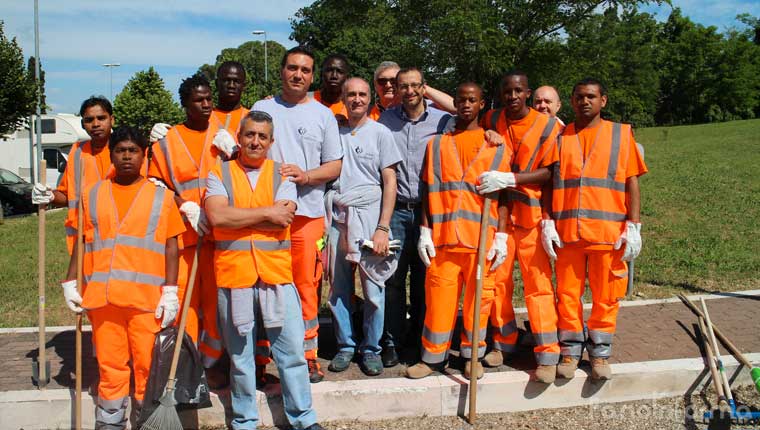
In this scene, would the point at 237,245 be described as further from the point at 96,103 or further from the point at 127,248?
the point at 96,103

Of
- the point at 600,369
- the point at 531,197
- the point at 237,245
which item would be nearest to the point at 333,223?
the point at 237,245

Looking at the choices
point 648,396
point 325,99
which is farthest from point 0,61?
point 648,396

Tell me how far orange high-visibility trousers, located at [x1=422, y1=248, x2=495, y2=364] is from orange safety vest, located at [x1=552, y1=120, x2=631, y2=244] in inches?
27.8

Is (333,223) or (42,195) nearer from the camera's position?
(42,195)

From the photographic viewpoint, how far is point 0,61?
17.2 m

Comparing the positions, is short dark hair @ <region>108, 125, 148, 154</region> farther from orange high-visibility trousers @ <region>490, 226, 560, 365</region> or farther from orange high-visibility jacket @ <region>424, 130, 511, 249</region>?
orange high-visibility trousers @ <region>490, 226, 560, 365</region>

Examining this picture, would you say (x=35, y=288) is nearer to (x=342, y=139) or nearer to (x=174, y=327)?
(x=174, y=327)

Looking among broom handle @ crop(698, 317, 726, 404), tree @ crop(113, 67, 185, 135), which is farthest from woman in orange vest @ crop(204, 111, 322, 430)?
tree @ crop(113, 67, 185, 135)

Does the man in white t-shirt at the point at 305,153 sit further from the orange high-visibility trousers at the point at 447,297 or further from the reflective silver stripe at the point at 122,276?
the reflective silver stripe at the point at 122,276

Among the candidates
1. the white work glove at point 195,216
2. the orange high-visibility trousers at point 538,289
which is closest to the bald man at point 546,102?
the orange high-visibility trousers at point 538,289

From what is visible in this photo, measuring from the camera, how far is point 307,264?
4.46m

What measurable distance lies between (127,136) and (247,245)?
41.7 inches

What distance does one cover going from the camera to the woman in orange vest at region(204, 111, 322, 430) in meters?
3.87

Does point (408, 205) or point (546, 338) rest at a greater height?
point (408, 205)
